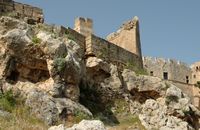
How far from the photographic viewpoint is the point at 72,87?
19891 mm

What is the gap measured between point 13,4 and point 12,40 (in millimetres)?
3782

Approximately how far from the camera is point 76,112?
18.5 meters

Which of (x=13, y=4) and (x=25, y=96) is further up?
(x=13, y=4)

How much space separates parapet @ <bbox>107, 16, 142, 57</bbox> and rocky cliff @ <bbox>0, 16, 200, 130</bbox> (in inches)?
182

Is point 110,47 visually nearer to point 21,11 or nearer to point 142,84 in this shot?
point 142,84

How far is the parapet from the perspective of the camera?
30.0 meters

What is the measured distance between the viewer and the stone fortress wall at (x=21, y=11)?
21875 mm

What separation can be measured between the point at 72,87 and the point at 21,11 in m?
4.99

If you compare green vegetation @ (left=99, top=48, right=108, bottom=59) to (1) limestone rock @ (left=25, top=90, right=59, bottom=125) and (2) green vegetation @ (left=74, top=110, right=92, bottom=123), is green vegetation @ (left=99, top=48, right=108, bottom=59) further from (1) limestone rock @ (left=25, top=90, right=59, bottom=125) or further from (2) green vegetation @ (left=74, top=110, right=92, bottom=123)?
(1) limestone rock @ (left=25, top=90, right=59, bottom=125)

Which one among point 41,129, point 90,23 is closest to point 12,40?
point 41,129

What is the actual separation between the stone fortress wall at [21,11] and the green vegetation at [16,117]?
5135mm

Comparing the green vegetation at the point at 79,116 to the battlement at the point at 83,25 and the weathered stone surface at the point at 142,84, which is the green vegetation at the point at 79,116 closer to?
the weathered stone surface at the point at 142,84

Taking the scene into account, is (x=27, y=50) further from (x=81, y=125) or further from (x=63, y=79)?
(x=81, y=125)

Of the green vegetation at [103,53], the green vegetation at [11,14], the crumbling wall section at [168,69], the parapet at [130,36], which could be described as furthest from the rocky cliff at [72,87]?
the crumbling wall section at [168,69]
